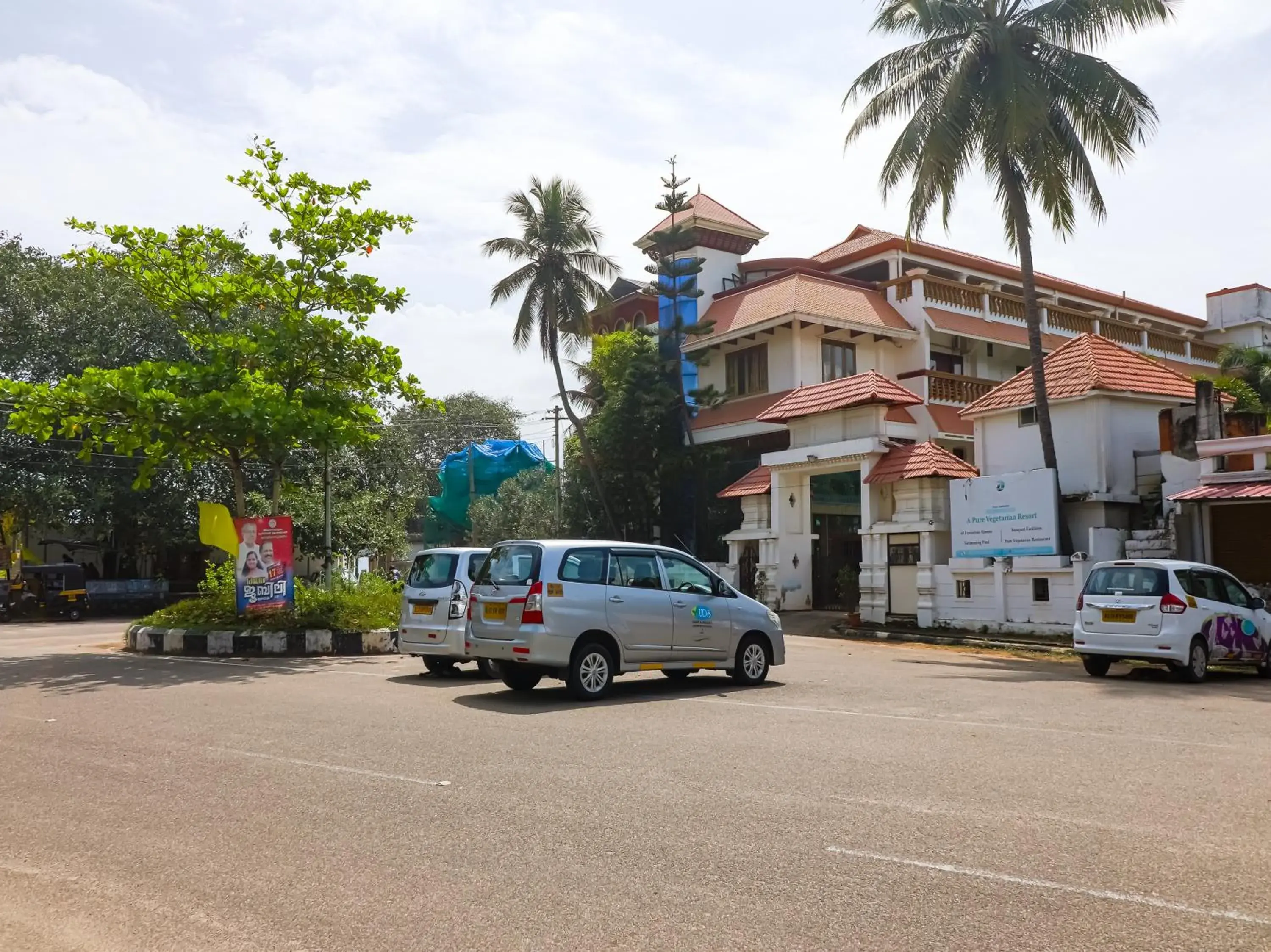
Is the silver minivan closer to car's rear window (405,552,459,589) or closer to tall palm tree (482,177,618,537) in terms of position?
car's rear window (405,552,459,589)

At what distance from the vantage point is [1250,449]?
1855 cm

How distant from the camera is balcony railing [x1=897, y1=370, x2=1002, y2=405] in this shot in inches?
1255

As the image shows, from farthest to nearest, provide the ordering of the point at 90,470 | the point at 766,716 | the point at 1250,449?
the point at 90,470
the point at 1250,449
the point at 766,716

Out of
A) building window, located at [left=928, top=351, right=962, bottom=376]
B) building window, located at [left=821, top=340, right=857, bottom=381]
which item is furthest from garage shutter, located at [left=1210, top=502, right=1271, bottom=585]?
building window, located at [left=928, top=351, right=962, bottom=376]

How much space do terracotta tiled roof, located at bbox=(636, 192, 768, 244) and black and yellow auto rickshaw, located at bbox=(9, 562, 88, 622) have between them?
2228 cm

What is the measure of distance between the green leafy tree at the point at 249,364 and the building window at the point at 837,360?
16.8 m

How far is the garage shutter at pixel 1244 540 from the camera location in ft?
63.6

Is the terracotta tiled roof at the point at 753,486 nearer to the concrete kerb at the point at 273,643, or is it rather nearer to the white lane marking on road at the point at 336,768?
the concrete kerb at the point at 273,643

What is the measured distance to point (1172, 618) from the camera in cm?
1429

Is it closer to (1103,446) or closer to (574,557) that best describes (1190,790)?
(574,557)

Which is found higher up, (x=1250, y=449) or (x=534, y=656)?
(x=1250, y=449)

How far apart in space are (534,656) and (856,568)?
17.7m

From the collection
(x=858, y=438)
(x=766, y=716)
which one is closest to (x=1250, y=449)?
(x=858, y=438)

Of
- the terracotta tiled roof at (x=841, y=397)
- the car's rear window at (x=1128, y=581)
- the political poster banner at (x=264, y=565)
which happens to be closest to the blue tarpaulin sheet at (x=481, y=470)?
the terracotta tiled roof at (x=841, y=397)
